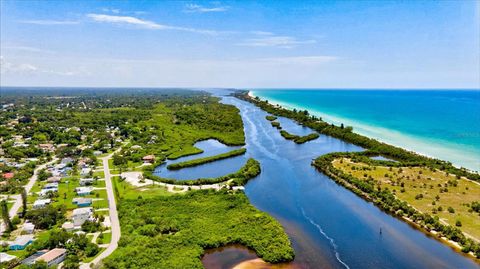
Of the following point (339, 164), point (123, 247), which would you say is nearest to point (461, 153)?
point (339, 164)

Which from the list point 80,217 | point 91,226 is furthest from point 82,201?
point 91,226

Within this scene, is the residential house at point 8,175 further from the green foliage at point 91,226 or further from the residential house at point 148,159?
the green foliage at point 91,226

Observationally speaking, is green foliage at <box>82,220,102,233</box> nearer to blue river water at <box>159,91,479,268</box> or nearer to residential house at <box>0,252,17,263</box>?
residential house at <box>0,252,17,263</box>

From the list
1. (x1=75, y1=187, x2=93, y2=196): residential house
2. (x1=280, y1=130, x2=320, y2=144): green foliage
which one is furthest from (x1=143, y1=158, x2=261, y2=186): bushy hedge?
(x1=280, y1=130, x2=320, y2=144): green foliage

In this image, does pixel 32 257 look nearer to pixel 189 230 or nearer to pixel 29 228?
pixel 29 228

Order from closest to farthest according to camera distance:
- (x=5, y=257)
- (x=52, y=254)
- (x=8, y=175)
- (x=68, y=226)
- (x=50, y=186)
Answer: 1. (x=52, y=254)
2. (x=5, y=257)
3. (x=68, y=226)
4. (x=50, y=186)
5. (x=8, y=175)

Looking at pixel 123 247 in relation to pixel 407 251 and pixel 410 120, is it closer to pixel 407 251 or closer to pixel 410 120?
pixel 407 251
